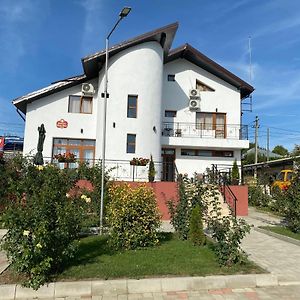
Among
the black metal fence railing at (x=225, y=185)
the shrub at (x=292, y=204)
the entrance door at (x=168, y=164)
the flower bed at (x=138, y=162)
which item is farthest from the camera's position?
the entrance door at (x=168, y=164)

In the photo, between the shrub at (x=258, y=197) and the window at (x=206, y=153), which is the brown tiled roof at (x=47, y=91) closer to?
the window at (x=206, y=153)

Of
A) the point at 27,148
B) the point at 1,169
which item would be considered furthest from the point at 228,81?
the point at 1,169

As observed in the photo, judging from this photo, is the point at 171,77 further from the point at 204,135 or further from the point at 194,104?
the point at 204,135

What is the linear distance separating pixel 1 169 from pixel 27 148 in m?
8.67

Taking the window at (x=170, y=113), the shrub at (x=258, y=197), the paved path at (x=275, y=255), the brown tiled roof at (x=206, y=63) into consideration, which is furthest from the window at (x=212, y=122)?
the paved path at (x=275, y=255)

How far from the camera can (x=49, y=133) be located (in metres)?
21.7

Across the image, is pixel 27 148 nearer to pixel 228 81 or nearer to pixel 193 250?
pixel 228 81

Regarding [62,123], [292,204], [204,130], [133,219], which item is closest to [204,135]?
[204,130]

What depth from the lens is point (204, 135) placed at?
2369 cm

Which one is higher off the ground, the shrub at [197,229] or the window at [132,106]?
the window at [132,106]

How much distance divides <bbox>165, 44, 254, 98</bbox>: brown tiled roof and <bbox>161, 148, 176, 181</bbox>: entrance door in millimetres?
6076

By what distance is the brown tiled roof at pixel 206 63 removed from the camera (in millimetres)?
23094

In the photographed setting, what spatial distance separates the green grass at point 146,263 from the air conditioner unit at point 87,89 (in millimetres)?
14234

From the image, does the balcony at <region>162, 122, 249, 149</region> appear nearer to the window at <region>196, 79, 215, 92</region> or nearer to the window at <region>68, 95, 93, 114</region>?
the window at <region>196, 79, 215, 92</region>
